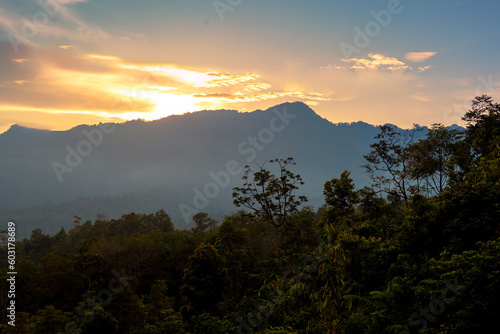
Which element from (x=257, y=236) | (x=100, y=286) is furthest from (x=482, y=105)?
(x=100, y=286)

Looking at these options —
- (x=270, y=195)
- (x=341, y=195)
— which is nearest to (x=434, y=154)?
(x=341, y=195)

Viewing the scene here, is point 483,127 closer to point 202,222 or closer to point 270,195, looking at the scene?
point 270,195

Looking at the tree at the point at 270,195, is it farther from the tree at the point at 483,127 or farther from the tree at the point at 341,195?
the tree at the point at 483,127

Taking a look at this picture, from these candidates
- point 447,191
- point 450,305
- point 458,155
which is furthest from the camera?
point 458,155

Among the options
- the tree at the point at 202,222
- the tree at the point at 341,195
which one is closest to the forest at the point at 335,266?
the tree at the point at 341,195

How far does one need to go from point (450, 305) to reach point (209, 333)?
10626 millimetres

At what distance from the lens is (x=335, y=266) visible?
5.85 metres

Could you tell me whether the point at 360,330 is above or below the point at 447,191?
below

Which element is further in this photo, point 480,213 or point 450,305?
point 480,213

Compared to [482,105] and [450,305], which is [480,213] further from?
[482,105]

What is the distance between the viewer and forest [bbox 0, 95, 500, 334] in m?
7.04

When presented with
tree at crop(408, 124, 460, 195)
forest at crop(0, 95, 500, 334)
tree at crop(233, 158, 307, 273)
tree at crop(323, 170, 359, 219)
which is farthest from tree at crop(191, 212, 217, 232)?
tree at crop(323, 170, 359, 219)

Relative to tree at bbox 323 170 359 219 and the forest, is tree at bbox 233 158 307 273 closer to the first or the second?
the forest

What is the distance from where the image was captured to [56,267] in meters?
31.9
